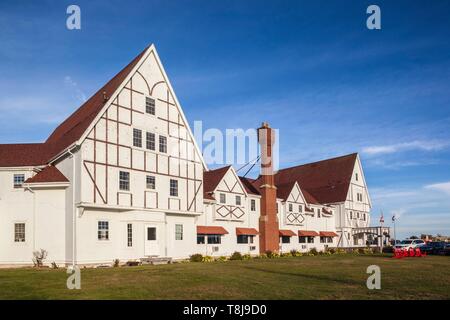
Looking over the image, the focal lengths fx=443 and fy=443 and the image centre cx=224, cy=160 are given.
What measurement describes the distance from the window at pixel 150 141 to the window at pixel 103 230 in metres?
6.40

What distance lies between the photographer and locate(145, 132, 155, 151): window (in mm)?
32606

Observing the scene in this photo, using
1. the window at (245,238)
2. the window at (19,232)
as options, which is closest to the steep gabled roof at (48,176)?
the window at (19,232)

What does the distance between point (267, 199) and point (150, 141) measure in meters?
17.1

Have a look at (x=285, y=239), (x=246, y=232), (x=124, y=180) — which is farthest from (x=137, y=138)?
(x=285, y=239)

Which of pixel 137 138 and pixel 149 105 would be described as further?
pixel 149 105

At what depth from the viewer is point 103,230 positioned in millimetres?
29750

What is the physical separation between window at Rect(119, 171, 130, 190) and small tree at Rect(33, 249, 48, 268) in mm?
6375

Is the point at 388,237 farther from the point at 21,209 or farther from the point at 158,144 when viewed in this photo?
the point at 21,209

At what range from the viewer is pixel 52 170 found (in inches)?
1190

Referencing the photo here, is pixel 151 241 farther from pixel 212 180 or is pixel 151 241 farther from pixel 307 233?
pixel 307 233

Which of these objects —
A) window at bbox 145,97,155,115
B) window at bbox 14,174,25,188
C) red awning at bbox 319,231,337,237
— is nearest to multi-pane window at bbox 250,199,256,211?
red awning at bbox 319,231,337,237

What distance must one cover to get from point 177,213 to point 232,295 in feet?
67.7

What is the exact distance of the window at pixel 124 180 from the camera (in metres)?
30.5
